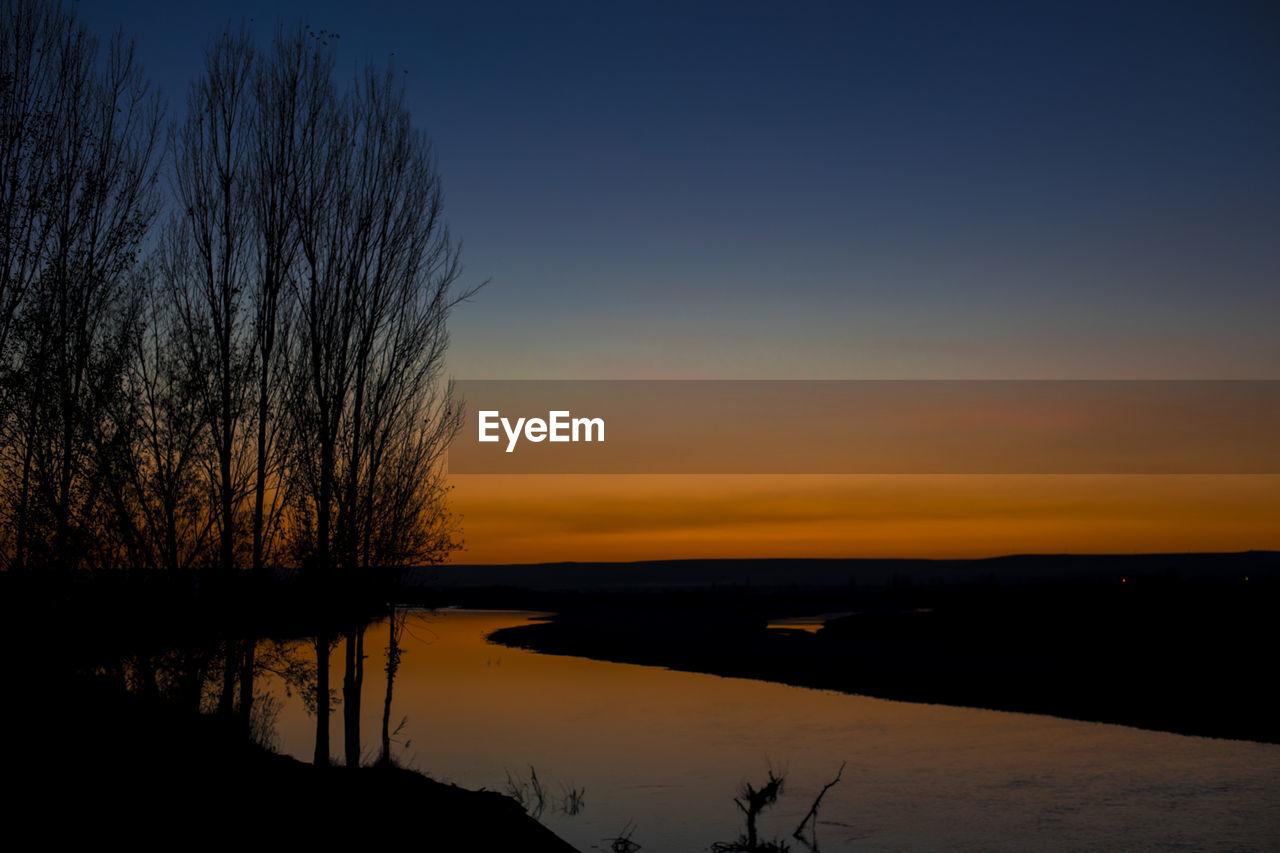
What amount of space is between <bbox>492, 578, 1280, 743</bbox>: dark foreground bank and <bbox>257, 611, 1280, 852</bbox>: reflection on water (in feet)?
11.2

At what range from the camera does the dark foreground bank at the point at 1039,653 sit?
34.5 metres

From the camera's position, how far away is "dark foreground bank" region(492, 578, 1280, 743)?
113 ft

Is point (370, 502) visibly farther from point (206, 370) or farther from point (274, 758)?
point (274, 758)

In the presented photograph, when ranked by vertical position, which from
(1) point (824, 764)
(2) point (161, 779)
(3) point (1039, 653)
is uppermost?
(2) point (161, 779)

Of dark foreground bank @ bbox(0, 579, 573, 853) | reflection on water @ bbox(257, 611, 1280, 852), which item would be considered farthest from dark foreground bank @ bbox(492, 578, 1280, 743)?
dark foreground bank @ bbox(0, 579, 573, 853)

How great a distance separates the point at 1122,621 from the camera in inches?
2384

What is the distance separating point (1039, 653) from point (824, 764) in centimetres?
2800

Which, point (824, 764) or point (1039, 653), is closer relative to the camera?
point (824, 764)

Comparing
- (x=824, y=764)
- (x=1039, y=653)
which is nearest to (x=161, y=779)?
(x=824, y=764)

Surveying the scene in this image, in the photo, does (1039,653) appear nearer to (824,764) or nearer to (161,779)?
(824,764)

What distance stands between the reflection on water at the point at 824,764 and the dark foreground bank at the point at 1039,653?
3421mm

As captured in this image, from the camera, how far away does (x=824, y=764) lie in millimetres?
25812

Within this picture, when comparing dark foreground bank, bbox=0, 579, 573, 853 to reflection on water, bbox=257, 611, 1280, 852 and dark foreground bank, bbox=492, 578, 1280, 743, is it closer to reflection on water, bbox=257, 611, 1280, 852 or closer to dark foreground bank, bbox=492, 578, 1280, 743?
reflection on water, bbox=257, 611, 1280, 852

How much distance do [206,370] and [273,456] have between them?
2.39 meters
